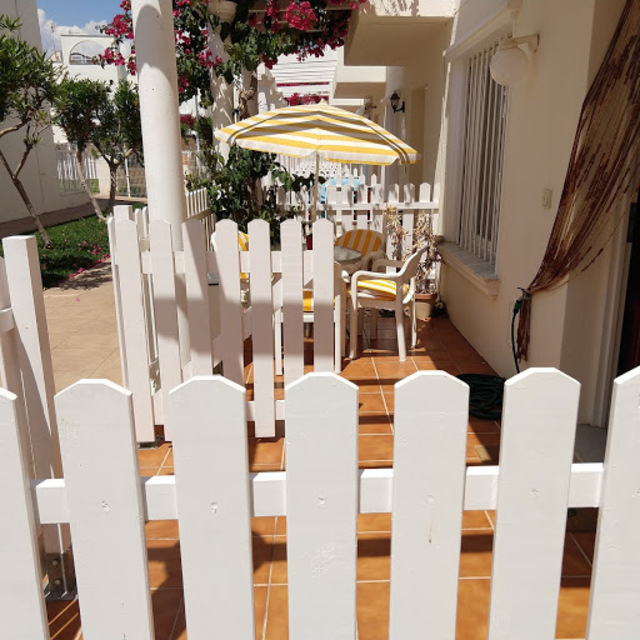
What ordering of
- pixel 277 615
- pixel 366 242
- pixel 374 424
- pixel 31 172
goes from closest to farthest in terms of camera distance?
pixel 277 615 → pixel 374 424 → pixel 366 242 → pixel 31 172

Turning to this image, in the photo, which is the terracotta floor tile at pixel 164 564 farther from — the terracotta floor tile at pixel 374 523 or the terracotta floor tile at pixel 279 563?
the terracotta floor tile at pixel 374 523

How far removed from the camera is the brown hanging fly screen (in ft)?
9.30

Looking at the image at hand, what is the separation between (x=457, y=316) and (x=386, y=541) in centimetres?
383

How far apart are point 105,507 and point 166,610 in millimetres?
1109

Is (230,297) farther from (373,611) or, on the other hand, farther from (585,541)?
(585,541)

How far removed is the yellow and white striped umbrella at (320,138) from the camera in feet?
16.8

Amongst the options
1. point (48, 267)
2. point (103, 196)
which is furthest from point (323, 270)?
point (103, 196)

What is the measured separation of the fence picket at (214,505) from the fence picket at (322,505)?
0.11 meters

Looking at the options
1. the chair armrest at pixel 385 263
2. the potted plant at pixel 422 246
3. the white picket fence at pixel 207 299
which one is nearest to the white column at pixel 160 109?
the white picket fence at pixel 207 299

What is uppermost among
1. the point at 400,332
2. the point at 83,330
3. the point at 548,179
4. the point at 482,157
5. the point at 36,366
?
the point at 482,157

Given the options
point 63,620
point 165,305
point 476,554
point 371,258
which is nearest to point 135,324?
point 165,305

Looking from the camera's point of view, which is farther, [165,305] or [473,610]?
[165,305]

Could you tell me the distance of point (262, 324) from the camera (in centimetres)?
353

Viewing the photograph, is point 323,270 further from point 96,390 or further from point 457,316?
point 457,316
